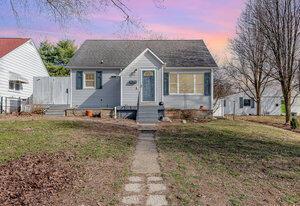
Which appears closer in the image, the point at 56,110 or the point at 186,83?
the point at 56,110

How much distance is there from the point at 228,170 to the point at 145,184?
2.44 m

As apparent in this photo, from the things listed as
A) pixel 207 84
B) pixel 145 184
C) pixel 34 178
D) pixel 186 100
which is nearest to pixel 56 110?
pixel 186 100

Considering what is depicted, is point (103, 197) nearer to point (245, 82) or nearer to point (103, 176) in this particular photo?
point (103, 176)

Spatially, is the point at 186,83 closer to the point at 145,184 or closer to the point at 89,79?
the point at 89,79

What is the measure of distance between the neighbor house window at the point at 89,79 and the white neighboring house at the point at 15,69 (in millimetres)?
5855

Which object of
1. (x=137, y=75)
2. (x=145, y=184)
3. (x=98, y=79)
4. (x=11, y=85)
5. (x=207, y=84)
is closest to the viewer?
(x=145, y=184)

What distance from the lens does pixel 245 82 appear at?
4888 cm

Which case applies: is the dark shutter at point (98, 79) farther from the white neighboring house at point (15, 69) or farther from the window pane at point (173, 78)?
the white neighboring house at point (15, 69)

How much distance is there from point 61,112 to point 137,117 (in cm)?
545

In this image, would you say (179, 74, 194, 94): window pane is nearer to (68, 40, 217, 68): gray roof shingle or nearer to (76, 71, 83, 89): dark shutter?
(68, 40, 217, 68): gray roof shingle

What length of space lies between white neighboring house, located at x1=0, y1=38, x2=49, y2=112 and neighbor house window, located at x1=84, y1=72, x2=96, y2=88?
586 centimetres

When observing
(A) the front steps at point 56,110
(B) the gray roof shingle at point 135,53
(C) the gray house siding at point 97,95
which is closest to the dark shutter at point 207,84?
(B) the gray roof shingle at point 135,53

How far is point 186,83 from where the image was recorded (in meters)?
26.3

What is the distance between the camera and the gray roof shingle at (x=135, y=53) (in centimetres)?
2703
